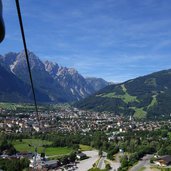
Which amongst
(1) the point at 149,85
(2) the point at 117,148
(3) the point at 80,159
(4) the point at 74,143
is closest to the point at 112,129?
(4) the point at 74,143

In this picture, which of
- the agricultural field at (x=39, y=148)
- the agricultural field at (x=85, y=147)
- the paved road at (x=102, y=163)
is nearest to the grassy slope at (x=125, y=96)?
the agricultural field at (x=85, y=147)

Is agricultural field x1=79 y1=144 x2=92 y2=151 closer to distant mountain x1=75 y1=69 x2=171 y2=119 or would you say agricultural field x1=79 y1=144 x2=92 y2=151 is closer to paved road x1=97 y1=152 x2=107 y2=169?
paved road x1=97 y1=152 x2=107 y2=169

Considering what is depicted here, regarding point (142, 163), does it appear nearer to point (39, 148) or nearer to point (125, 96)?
point (39, 148)

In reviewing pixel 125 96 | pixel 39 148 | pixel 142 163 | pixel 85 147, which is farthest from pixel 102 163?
pixel 125 96

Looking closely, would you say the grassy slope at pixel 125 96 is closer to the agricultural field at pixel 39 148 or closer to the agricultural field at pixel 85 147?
the agricultural field at pixel 85 147

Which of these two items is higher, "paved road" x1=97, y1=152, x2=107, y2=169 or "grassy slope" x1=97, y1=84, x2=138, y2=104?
"grassy slope" x1=97, y1=84, x2=138, y2=104

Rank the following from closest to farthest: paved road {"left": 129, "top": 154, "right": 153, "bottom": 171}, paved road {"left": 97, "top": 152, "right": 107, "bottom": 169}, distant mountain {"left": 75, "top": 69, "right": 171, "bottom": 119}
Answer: paved road {"left": 129, "top": 154, "right": 153, "bottom": 171}, paved road {"left": 97, "top": 152, "right": 107, "bottom": 169}, distant mountain {"left": 75, "top": 69, "right": 171, "bottom": 119}

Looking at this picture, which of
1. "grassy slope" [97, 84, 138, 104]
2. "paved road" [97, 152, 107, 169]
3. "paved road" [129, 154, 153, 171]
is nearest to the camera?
"paved road" [129, 154, 153, 171]

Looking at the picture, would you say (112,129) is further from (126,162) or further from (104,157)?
(126,162)

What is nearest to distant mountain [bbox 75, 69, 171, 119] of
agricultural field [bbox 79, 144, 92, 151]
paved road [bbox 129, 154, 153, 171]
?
agricultural field [bbox 79, 144, 92, 151]
